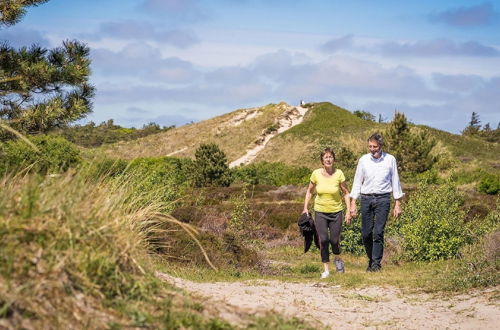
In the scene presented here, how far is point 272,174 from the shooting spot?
192ft

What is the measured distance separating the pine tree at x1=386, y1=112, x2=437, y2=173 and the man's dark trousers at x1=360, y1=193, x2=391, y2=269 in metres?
39.3

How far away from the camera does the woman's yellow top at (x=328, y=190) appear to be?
11.3 m

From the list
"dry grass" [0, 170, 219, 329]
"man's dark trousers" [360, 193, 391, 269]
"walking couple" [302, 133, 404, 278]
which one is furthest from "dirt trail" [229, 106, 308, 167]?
"dry grass" [0, 170, 219, 329]

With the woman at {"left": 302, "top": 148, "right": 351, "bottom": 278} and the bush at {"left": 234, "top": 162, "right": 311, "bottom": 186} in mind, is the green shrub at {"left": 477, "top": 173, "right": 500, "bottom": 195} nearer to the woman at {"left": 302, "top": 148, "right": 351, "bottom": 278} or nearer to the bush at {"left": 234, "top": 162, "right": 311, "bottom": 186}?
the bush at {"left": 234, "top": 162, "right": 311, "bottom": 186}


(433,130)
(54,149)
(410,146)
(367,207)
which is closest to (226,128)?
(433,130)

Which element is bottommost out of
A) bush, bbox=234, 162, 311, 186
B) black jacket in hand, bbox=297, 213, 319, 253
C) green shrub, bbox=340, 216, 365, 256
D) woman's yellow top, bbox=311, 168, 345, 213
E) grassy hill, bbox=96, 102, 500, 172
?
green shrub, bbox=340, 216, 365, 256

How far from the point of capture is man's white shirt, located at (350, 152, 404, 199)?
464 inches

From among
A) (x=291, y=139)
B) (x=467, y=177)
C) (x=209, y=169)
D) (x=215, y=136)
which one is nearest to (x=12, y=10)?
(x=209, y=169)

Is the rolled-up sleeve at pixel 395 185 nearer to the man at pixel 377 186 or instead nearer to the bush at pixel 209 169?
the man at pixel 377 186

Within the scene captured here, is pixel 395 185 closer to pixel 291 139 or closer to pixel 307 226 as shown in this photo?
pixel 307 226

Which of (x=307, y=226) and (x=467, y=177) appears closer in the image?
(x=307, y=226)

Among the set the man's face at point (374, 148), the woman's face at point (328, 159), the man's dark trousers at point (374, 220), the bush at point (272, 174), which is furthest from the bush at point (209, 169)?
the woman's face at point (328, 159)

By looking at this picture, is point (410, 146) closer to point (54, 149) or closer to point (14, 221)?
point (54, 149)

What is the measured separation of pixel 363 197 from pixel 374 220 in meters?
0.46
